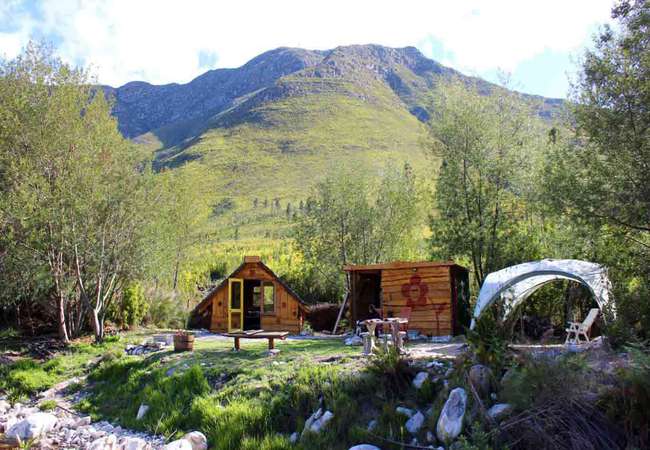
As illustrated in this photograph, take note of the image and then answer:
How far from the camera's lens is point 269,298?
71.5 ft

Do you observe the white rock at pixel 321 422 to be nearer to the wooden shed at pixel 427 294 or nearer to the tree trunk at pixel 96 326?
the wooden shed at pixel 427 294

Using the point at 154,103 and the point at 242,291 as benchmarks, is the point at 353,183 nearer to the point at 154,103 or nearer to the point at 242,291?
the point at 242,291

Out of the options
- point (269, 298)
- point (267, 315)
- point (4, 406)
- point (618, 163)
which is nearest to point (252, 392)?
point (4, 406)

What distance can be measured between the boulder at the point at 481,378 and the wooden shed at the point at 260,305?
1250cm

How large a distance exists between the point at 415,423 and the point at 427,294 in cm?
916

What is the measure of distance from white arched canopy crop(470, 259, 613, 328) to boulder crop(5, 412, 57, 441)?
336 inches

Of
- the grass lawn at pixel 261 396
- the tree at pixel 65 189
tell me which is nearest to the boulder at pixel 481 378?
the grass lawn at pixel 261 396

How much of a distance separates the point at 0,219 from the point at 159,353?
5890 mm

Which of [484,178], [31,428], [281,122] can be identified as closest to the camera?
[31,428]

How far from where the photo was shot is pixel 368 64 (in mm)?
145500

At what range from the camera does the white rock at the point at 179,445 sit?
8453 millimetres

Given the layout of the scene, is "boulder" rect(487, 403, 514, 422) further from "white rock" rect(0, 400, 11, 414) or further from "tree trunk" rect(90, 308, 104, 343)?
"tree trunk" rect(90, 308, 104, 343)

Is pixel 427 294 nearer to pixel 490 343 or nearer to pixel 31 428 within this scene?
pixel 490 343

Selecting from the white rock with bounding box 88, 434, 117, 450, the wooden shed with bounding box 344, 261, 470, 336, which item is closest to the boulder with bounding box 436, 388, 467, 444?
the white rock with bounding box 88, 434, 117, 450
